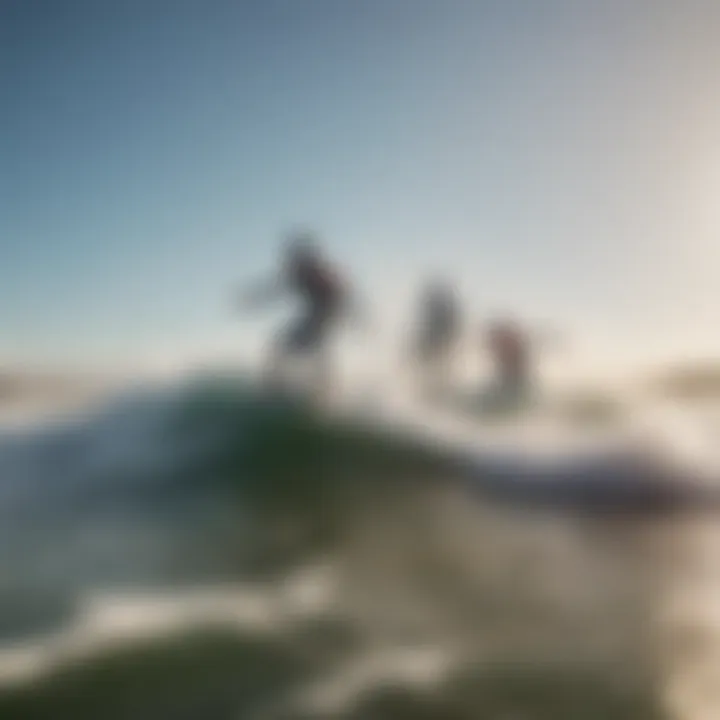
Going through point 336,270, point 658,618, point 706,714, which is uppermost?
point 336,270

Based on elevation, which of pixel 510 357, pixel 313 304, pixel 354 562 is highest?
pixel 313 304

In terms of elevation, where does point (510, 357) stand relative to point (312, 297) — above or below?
below

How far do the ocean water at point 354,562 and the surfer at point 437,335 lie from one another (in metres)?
0.10

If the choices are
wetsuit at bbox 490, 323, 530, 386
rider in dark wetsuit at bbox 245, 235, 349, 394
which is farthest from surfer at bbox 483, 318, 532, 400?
rider in dark wetsuit at bbox 245, 235, 349, 394

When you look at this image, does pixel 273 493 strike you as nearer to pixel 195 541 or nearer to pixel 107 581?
pixel 195 541

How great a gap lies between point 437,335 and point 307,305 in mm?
279

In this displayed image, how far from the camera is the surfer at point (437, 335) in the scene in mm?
2076

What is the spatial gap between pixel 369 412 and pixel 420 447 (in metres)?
0.14

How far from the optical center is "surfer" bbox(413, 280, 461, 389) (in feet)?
6.81

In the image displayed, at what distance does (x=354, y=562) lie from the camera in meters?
2.04

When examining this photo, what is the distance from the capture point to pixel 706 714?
6.04 feet

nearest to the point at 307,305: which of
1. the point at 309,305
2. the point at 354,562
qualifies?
the point at 309,305

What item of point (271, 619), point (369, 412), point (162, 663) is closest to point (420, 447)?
point (369, 412)

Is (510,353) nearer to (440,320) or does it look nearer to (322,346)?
(440,320)
